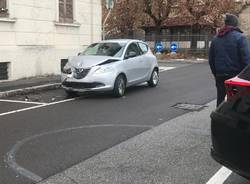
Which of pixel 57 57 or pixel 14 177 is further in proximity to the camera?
pixel 57 57

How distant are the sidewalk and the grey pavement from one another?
6314 millimetres

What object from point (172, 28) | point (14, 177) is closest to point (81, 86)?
point (14, 177)

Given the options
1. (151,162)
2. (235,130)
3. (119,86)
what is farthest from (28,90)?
(235,130)

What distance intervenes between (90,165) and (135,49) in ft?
28.2

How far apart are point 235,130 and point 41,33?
531 inches

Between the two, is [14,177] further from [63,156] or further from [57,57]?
[57,57]

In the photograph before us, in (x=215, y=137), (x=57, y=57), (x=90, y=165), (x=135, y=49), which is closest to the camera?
(x=215, y=137)

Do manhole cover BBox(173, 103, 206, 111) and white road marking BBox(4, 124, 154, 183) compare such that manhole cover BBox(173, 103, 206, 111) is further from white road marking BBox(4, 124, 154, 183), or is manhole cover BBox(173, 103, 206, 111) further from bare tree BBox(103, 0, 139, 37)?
bare tree BBox(103, 0, 139, 37)

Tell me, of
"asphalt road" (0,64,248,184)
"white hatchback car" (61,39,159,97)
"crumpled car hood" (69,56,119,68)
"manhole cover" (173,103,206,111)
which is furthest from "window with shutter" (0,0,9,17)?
"manhole cover" (173,103,206,111)

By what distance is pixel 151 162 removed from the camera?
625 centimetres

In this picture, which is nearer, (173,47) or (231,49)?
(231,49)

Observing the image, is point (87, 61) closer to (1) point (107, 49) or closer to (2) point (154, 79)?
(1) point (107, 49)

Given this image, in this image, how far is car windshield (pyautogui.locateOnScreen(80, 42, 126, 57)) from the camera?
1351 centimetres

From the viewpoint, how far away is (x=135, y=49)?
1439 cm
